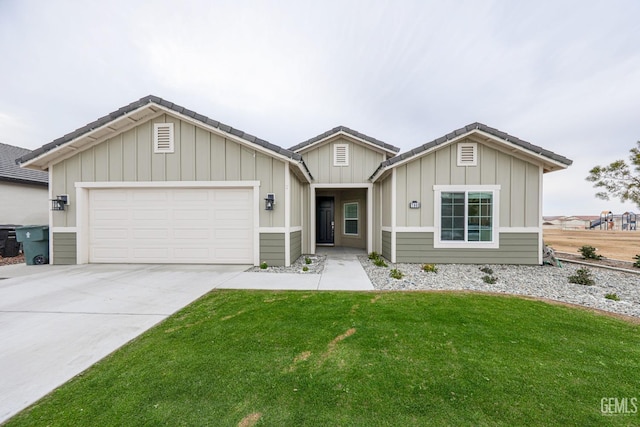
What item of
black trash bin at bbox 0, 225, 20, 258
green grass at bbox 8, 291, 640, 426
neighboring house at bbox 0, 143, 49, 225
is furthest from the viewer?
neighboring house at bbox 0, 143, 49, 225

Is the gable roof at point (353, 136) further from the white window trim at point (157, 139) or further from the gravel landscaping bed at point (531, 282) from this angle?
the gravel landscaping bed at point (531, 282)

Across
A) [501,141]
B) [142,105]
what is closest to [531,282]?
[501,141]

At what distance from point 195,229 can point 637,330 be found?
27.3ft

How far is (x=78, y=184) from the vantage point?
6840 mm

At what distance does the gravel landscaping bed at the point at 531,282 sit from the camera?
14.1ft

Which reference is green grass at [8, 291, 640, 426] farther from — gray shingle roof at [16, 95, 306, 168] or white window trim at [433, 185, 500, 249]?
gray shingle roof at [16, 95, 306, 168]

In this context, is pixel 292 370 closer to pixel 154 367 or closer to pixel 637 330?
pixel 154 367

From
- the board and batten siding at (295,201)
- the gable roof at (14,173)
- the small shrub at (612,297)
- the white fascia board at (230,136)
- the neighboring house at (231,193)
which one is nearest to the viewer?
the small shrub at (612,297)

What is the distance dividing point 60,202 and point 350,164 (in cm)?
871

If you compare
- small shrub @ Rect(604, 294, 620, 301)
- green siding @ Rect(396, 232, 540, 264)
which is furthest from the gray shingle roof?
small shrub @ Rect(604, 294, 620, 301)

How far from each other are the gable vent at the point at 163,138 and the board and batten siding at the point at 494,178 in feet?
22.1

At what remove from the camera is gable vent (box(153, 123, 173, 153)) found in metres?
6.72

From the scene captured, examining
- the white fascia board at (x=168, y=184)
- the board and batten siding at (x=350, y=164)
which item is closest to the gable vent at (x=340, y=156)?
the board and batten siding at (x=350, y=164)

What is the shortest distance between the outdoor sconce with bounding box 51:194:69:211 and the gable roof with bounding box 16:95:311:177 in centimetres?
109
